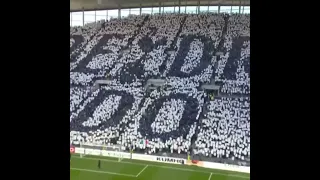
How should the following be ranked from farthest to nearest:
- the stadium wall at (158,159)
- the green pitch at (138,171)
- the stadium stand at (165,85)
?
the stadium stand at (165,85), the stadium wall at (158,159), the green pitch at (138,171)

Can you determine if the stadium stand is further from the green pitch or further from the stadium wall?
the green pitch

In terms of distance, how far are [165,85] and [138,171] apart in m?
4.93

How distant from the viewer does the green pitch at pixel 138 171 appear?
8.06 m

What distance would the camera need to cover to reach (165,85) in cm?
1302

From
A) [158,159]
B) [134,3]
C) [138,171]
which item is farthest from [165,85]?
[134,3]

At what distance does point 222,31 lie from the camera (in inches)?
632

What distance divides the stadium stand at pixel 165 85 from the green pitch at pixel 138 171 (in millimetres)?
489

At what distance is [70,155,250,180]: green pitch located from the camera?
806cm

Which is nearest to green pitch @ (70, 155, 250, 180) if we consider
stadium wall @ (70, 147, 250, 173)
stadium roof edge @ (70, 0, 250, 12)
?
stadium wall @ (70, 147, 250, 173)

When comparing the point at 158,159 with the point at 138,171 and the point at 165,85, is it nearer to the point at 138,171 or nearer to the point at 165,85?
the point at 138,171

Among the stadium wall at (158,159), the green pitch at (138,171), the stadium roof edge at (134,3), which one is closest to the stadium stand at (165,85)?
the stadium wall at (158,159)

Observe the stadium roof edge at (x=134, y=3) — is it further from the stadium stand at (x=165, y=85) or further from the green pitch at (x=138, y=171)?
the green pitch at (x=138, y=171)
